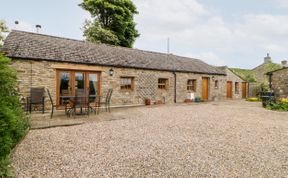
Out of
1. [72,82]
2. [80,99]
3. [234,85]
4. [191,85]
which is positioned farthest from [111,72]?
[234,85]

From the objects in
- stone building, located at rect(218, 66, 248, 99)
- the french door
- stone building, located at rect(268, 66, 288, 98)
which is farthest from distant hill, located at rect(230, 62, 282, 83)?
the french door

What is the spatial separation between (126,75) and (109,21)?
13.5 meters

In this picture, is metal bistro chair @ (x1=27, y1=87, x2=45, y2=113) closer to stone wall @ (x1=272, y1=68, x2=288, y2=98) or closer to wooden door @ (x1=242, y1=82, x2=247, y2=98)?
stone wall @ (x1=272, y1=68, x2=288, y2=98)

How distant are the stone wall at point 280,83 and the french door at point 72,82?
14.0 meters

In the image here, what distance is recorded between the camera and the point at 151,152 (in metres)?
3.89

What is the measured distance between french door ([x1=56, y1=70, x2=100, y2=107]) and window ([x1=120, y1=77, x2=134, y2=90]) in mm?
1739

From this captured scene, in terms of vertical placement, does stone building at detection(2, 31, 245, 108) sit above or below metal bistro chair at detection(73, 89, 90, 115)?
above

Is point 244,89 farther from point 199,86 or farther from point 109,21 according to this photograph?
point 109,21

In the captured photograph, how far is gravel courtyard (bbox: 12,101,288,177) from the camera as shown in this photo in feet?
9.93

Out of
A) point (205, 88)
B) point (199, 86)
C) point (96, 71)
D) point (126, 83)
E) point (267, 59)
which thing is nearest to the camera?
point (96, 71)

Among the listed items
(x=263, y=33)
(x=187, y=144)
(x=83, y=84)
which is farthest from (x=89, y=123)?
(x=263, y=33)

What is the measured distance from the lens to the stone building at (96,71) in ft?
29.9

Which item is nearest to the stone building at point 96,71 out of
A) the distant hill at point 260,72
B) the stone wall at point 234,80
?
the stone wall at point 234,80

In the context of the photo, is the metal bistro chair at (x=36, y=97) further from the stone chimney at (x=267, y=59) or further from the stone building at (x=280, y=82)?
the stone chimney at (x=267, y=59)
